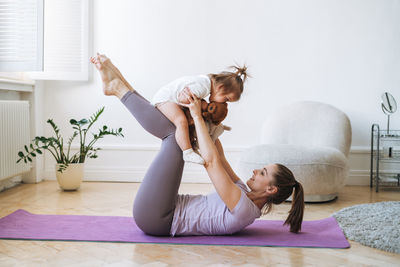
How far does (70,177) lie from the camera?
3.83m

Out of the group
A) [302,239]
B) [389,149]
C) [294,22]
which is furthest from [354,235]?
[294,22]

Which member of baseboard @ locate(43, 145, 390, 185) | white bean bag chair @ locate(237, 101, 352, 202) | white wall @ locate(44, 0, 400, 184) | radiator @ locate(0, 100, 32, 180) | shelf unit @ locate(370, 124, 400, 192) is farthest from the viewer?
baseboard @ locate(43, 145, 390, 185)

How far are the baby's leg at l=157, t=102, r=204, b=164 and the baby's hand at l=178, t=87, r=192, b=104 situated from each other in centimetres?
4

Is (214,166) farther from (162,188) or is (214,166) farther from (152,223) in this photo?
(152,223)

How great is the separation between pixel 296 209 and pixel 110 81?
1.19 m

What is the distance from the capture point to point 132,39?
173 inches

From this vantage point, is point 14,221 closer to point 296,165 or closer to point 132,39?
point 296,165

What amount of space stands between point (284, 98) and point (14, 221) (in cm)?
268

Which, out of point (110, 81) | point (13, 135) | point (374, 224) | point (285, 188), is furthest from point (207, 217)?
point (13, 135)

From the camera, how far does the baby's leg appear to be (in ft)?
7.24

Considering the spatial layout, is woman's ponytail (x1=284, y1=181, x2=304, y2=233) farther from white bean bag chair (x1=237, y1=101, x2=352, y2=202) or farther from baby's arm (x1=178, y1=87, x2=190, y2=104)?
white bean bag chair (x1=237, y1=101, x2=352, y2=202)

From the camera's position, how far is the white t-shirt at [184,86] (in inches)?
90.4

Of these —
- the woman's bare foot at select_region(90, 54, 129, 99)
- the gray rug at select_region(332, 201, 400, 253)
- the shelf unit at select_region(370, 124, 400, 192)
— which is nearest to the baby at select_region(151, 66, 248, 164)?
the woman's bare foot at select_region(90, 54, 129, 99)

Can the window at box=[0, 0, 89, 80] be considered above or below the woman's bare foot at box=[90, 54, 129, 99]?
above
